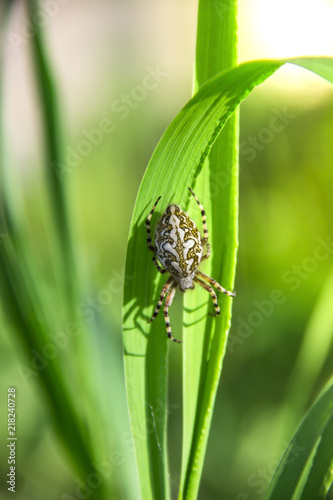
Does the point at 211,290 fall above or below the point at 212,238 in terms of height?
below

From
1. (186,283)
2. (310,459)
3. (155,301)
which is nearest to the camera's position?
(310,459)

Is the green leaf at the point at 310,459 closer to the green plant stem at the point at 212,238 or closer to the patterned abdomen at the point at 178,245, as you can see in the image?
the green plant stem at the point at 212,238

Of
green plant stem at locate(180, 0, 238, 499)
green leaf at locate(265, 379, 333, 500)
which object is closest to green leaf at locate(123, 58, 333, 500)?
green plant stem at locate(180, 0, 238, 499)

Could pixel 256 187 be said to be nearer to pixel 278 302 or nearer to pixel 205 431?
pixel 278 302

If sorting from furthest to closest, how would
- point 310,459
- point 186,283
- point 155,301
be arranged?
point 186,283
point 155,301
point 310,459

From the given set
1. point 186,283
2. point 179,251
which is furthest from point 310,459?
point 179,251

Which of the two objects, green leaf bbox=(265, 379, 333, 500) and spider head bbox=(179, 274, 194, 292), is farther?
spider head bbox=(179, 274, 194, 292)

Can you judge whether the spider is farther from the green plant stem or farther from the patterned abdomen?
the green plant stem

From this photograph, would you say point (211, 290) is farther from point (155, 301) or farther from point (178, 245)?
point (178, 245)
